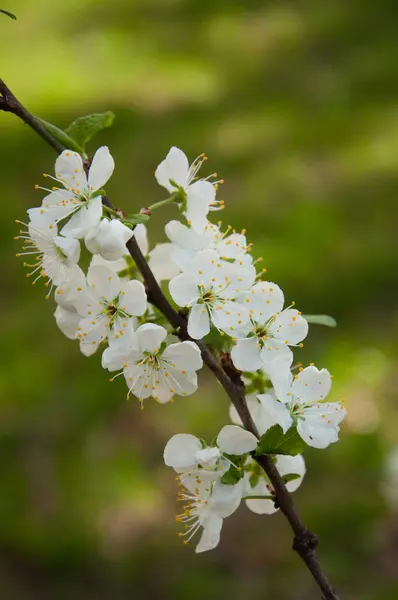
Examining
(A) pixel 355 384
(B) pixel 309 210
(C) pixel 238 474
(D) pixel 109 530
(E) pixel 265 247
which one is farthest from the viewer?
(B) pixel 309 210

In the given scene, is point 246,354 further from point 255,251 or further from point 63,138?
point 255,251

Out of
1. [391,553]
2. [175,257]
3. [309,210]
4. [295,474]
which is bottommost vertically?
[391,553]

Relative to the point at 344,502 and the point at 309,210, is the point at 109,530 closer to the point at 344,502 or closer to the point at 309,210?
the point at 344,502

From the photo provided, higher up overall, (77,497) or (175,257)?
(175,257)

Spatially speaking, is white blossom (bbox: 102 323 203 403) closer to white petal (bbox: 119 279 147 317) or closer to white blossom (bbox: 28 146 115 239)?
white petal (bbox: 119 279 147 317)

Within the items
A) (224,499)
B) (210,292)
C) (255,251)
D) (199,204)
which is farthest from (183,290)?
(255,251)

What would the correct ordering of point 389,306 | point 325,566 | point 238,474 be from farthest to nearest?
point 389,306 → point 325,566 → point 238,474

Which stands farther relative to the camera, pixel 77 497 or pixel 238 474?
pixel 77 497

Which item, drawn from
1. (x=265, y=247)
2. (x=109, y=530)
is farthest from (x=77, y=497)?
(x=265, y=247)
